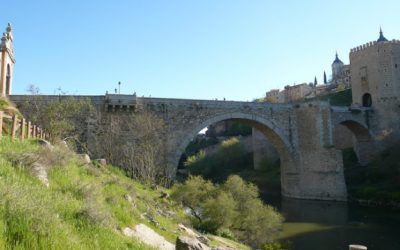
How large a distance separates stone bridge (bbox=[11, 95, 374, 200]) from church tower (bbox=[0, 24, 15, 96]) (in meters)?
4.70

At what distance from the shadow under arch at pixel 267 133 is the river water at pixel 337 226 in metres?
3.84

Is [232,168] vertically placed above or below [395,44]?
below

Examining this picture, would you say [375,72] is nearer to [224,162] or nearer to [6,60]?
[224,162]

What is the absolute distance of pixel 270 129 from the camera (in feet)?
92.7

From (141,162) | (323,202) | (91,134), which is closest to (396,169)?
(323,202)

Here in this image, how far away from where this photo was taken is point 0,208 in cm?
401

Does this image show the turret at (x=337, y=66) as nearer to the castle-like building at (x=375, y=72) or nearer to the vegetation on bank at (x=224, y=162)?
the vegetation on bank at (x=224, y=162)

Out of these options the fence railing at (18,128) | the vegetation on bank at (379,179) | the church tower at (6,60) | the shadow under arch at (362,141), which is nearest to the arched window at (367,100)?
the shadow under arch at (362,141)

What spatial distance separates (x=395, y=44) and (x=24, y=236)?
3647 centimetres

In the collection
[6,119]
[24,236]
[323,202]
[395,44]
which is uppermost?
[395,44]

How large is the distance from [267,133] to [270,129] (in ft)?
3.65

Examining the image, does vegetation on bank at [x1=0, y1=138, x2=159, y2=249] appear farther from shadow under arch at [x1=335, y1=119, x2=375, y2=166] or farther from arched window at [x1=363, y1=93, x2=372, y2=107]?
arched window at [x1=363, y1=93, x2=372, y2=107]

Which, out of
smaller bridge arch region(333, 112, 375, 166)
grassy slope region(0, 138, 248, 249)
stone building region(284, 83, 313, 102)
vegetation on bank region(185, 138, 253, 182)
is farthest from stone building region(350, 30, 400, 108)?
stone building region(284, 83, 313, 102)

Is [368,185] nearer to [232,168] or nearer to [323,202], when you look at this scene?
[323,202]
